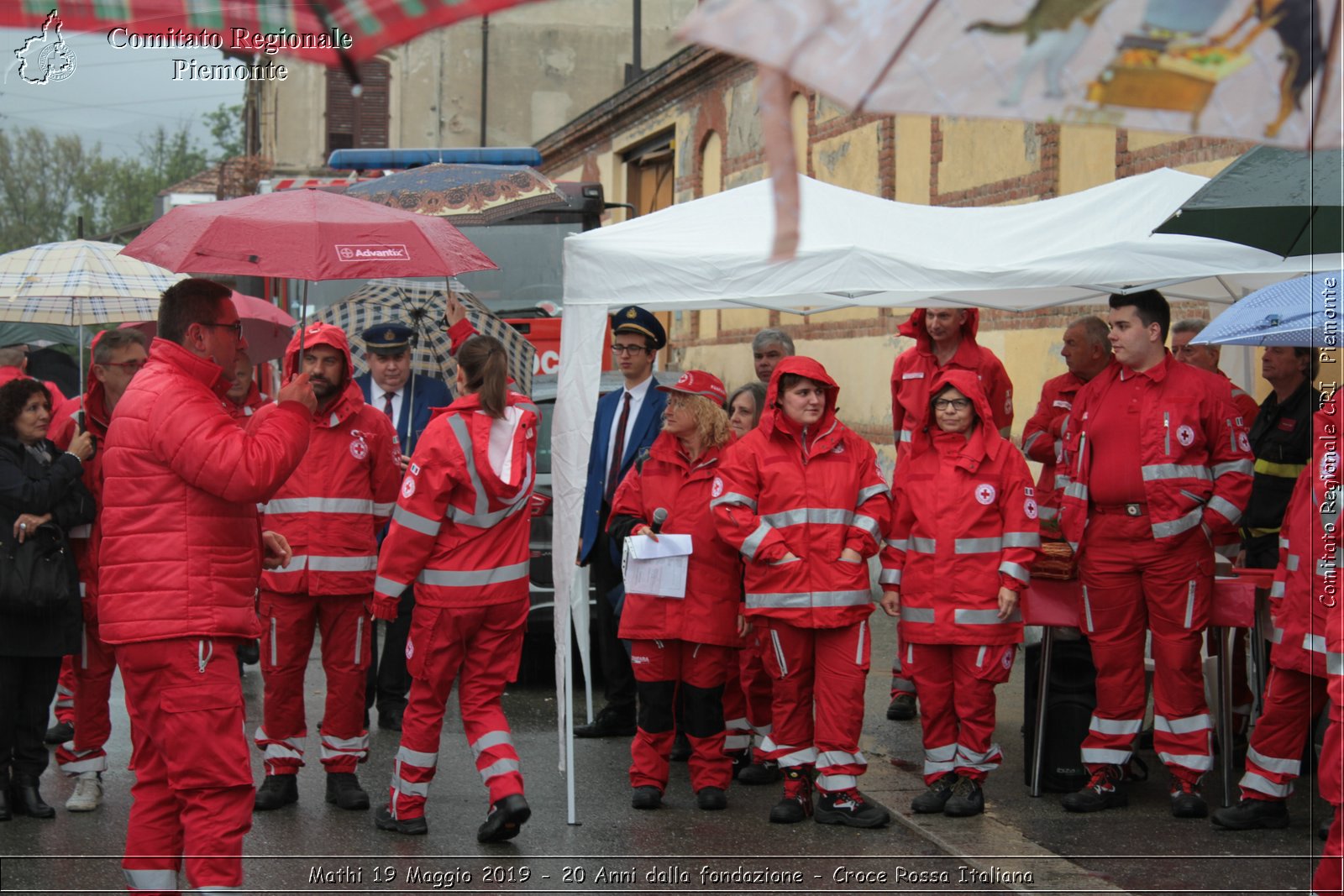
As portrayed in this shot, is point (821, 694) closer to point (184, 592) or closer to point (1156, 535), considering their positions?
point (1156, 535)

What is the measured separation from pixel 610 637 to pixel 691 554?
171cm

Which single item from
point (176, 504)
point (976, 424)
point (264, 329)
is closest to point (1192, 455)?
point (976, 424)

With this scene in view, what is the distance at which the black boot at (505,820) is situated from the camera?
581 centimetres

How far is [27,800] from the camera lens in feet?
20.6

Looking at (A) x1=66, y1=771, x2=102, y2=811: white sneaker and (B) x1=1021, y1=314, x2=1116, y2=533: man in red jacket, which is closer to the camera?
(A) x1=66, y1=771, x2=102, y2=811: white sneaker

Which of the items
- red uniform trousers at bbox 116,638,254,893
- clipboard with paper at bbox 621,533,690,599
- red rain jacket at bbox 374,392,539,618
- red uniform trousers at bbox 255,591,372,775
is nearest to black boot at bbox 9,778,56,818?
red uniform trousers at bbox 255,591,372,775

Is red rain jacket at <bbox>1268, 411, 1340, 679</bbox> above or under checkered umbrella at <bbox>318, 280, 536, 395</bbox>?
under

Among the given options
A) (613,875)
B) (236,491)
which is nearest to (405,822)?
(613,875)

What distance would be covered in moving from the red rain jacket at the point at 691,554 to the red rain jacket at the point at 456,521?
0.81 metres

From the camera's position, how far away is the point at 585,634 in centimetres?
736

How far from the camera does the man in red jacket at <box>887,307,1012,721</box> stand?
26.2ft

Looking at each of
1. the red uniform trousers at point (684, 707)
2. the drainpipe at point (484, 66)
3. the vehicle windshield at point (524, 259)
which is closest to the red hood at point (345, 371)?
the red uniform trousers at point (684, 707)

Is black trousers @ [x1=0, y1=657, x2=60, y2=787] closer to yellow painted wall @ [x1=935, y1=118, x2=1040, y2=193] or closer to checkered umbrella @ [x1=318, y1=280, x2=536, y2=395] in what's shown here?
checkered umbrella @ [x1=318, y1=280, x2=536, y2=395]

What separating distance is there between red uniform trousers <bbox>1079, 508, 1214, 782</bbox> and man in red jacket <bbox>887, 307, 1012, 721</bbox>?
1.55 meters
